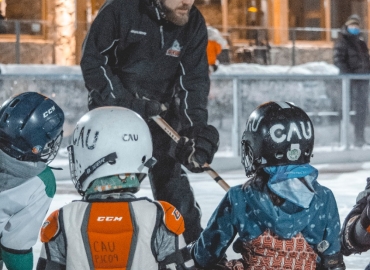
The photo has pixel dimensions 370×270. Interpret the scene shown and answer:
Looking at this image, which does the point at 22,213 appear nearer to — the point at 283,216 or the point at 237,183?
the point at 283,216

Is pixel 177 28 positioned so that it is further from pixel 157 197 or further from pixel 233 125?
pixel 233 125

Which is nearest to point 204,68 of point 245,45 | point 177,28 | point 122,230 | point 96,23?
point 177,28

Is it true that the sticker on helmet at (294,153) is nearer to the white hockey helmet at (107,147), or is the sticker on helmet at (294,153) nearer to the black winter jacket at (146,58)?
the white hockey helmet at (107,147)

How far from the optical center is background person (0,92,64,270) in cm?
304

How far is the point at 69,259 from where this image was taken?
2.44 meters

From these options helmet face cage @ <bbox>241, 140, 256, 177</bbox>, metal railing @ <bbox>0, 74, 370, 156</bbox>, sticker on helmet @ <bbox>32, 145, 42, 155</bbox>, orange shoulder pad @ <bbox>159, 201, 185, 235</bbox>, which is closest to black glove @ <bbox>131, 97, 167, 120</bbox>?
sticker on helmet @ <bbox>32, 145, 42, 155</bbox>

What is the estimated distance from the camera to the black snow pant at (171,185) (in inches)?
162

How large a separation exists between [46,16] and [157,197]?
12.1 meters

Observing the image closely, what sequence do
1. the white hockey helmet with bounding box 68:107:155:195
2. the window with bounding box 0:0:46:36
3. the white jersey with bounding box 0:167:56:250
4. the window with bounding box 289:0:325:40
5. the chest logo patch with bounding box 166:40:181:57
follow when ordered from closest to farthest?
the white hockey helmet with bounding box 68:107:155:195 < the white jersey with bounding box 0:167:56:250 < the chest logo patch with bounding box 166:40:181:57 < the window with bounding box 0:0:46:36 < the window with bounding box 289:0:325:40

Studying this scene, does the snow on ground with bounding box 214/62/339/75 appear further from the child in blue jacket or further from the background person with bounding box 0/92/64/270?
the child in blue jacket

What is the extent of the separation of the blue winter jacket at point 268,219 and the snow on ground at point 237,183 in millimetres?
2117

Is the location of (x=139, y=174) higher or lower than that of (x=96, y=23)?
lower

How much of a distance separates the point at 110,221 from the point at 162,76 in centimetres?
183

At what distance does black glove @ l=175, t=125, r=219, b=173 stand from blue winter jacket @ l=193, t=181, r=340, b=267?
1.11 m
